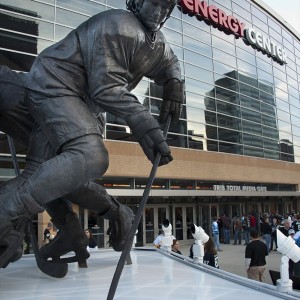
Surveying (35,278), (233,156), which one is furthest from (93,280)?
(233,156)

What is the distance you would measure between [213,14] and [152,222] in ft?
44.0

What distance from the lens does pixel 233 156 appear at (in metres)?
24.7

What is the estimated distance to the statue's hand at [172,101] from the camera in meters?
3.35

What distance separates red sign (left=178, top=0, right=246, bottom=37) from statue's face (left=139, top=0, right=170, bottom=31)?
20445mm

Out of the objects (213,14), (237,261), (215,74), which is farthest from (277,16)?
(237,261)

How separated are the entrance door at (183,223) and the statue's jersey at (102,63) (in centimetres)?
1899

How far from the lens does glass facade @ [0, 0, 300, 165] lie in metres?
16.8

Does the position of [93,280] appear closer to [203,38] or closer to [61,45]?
[61,45]

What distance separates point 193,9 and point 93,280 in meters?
22.2

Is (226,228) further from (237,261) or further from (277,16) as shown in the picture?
(277,16)

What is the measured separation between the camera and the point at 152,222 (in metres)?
20.8

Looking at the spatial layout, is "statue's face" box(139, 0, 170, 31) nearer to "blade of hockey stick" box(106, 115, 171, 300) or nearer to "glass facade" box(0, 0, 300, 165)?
"blade of hockey stick" box(106, 115, 171, 300)

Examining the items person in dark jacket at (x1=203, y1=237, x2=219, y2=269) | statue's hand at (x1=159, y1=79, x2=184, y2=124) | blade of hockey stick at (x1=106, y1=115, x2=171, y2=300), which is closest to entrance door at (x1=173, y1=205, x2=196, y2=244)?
person in dark jacket at (x1=203, y1=237, x2=219, y2=269)

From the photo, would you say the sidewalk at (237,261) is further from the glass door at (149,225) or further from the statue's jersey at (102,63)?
the statue's jersey at (102,63)
